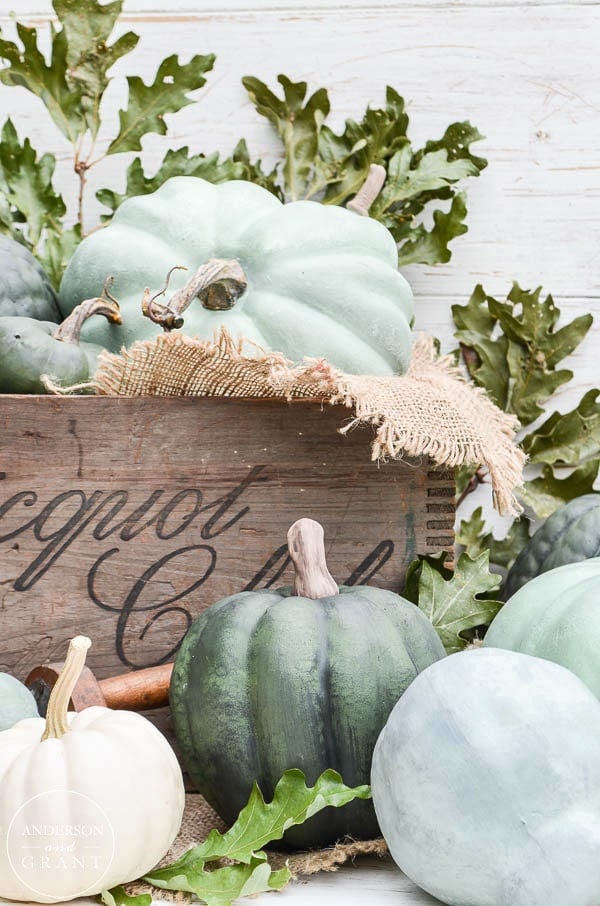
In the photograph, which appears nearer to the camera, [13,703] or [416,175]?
[13,703]

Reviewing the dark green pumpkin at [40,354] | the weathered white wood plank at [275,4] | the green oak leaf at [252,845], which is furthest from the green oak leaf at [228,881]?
the weathered white wood plank at [275,4]

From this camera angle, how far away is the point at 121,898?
74 cm

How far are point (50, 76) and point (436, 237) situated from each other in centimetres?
63

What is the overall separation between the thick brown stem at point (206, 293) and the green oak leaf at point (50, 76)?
0.46 metres

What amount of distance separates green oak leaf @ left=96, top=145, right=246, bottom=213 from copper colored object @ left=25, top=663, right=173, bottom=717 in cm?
Answer: 78

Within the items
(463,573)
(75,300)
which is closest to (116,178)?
(75,300)

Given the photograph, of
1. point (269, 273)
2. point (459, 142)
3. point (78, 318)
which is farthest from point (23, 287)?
point (459, 142)

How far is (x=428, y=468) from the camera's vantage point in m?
1.10

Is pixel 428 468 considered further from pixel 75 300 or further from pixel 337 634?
pixel 75 300

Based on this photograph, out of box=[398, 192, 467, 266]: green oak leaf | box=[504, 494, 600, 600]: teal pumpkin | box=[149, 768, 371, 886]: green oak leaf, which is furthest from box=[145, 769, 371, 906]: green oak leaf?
box=[398, 192, 467, 266]: green oak leaf

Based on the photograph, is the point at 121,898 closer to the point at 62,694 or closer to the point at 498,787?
the point at 62,694

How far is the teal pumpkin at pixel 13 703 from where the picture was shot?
0.87 meters

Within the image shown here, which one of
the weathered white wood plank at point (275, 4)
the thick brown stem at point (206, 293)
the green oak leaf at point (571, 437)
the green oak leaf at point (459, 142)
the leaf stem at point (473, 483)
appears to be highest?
the weathered white wood plank at point (275, 4)

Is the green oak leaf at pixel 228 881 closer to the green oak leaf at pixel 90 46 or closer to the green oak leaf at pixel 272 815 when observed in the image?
the green oak leaf at pixel 272 815
